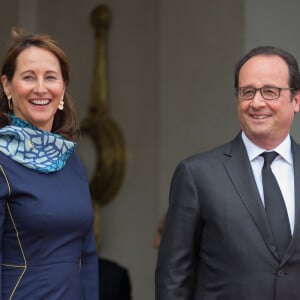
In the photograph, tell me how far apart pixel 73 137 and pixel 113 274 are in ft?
5.81

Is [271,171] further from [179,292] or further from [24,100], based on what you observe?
[24,100]

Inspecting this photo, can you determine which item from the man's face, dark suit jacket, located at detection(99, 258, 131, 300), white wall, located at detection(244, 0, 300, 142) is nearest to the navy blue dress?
the man's face

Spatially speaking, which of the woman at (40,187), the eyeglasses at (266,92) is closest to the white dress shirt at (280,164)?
the eyeglasses at (266,92)

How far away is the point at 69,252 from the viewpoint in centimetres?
300

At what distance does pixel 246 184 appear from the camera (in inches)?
119

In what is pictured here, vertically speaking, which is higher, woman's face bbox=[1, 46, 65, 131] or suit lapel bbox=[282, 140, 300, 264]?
woman's face bbox=[1, 46, 65, 131]

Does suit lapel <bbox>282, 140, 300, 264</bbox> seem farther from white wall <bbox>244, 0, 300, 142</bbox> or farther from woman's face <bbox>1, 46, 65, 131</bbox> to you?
white wall <bbox>244, 0, 300, 142</bbox>

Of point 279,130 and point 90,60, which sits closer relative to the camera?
point 279,130

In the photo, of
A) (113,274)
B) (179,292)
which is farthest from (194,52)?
(179,292)

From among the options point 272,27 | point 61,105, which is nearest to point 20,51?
point 61,105

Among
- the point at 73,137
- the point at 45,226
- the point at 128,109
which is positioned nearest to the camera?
the point at 45,226

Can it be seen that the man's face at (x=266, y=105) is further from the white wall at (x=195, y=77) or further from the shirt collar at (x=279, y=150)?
the white wall at (x=195, y=77)

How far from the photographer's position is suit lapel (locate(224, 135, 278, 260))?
2938mm

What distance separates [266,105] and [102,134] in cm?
266
